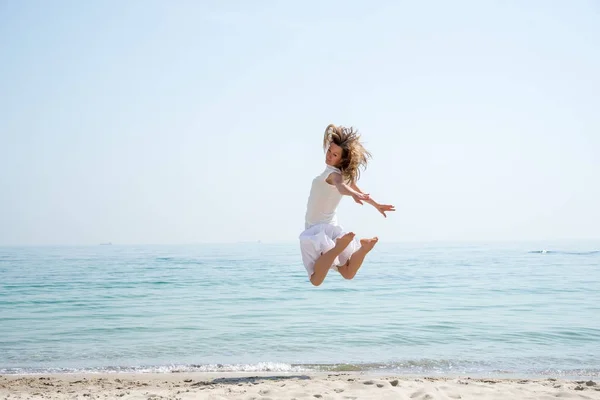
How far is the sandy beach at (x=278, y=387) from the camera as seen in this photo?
252 inches

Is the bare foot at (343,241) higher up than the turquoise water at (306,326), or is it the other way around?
the bare foot at (343,241)

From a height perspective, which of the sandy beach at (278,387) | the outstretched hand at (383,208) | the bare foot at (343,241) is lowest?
the sandy beach at (278,387)

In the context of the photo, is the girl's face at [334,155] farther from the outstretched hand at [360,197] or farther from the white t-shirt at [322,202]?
the outstretched hand at [360,197]

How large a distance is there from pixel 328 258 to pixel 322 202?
0.64 meters

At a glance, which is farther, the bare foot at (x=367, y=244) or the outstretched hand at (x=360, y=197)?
the bare foot at (x=367, y=244)

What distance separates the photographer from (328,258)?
19.9 ft

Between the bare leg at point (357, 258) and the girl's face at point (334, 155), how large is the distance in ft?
3.15

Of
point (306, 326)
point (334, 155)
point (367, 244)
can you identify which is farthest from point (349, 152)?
point (306, 326)

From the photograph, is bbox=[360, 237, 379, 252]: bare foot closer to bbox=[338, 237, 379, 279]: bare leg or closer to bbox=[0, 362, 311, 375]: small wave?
bbox=[338, 237, 379, 279]: bare leg

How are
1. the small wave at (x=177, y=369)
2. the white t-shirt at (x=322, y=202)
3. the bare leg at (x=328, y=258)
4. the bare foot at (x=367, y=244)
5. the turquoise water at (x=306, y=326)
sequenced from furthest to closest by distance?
1. the turquoise water at (x=306, y=326)
2. the small wave at (x=177, y=369)
3. the bare foot at (x=367, y=244)
4. the white t-shirt at (x=322, y=202)
5. the bare leg at (x=328, y=258)

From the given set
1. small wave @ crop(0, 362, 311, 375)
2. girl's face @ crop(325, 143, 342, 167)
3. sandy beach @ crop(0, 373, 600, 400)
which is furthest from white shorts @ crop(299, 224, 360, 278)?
small wave @ crop(0, 362, 311, 375)

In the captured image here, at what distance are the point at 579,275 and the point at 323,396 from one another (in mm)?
21405

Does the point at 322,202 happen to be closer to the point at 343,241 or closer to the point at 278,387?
the point at 343,241

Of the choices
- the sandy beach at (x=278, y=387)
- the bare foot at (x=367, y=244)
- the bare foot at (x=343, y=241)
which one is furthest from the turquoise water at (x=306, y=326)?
the bare foot at (x=343, y=241)
